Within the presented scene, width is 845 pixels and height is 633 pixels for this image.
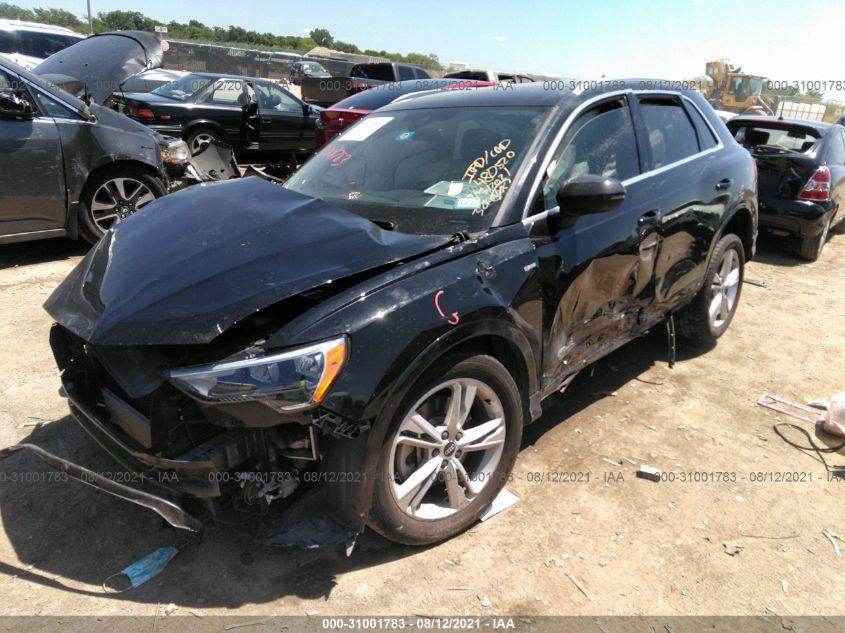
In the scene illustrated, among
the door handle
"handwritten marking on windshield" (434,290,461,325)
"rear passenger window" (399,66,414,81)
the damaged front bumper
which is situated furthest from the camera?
"rear passenger window" (399,66,414,81)

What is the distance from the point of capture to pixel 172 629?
219cm

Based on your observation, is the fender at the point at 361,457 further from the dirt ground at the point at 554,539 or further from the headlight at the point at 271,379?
the dirt ground at the point at 554,539

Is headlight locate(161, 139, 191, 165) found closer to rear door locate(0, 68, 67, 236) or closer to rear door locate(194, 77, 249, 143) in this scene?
rear door locate(0, 68, 67, 236)

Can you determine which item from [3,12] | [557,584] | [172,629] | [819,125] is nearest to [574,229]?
[557,584]

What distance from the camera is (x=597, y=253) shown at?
3.14 metres

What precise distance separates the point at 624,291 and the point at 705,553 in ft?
4.66

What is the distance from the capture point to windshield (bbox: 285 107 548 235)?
2842mm

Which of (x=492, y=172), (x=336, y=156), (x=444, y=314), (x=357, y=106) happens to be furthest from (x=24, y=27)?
(x=444, y=314)

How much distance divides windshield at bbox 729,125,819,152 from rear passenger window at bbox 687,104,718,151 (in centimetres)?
418

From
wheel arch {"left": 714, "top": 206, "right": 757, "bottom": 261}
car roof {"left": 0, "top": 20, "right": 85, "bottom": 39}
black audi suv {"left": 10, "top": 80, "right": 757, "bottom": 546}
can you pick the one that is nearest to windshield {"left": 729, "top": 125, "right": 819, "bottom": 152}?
wheel arch {"left": 714, "top": 206, "right": 757, "bottom": 261}

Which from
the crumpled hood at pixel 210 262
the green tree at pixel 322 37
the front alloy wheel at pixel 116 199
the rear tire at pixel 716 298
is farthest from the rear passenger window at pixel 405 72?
the green tree at pixel 322 37

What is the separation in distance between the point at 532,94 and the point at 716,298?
2.38m

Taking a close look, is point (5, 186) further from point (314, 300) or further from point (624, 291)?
point (624, 291)

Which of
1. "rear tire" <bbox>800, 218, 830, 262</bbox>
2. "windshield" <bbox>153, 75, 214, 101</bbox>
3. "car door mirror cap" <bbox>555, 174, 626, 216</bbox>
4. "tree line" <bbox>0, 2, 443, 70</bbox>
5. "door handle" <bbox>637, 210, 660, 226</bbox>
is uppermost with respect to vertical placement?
"tree line" <bbox>0, 2, 443, 70</bbox>
